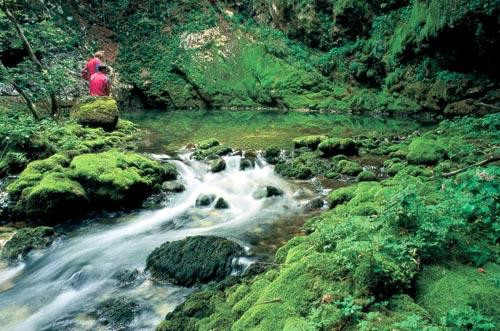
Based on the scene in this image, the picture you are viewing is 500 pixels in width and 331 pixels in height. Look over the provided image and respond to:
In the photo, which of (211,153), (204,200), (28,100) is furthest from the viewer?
(211,153)

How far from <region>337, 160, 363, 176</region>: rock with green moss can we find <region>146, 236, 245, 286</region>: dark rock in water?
17.8 ft

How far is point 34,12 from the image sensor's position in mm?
27625

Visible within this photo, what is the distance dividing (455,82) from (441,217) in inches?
729

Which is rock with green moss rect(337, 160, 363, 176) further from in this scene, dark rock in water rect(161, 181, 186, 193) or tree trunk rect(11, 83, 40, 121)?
tree trunk rect(11, 83, 40, 121)

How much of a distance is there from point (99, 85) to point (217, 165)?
733cm

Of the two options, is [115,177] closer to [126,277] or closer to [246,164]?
[126,277]

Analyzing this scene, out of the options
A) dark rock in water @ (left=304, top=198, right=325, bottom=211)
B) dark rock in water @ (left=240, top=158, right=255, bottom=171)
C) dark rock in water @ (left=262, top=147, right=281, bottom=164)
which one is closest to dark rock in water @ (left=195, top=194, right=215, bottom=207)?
dark rock in water @ (left=304, top=198, right=325, bottom=211)

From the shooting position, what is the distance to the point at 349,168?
10812 millimetres

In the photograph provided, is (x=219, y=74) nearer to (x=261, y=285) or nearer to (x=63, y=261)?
(x=63, y=261)

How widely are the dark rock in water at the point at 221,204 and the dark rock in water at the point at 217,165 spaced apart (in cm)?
244

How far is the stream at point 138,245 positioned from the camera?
17.0 feet

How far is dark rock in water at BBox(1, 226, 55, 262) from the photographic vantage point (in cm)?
657

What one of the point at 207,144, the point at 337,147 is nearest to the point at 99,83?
the point at 207,144

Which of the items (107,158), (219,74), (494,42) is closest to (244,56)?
(219,74)
